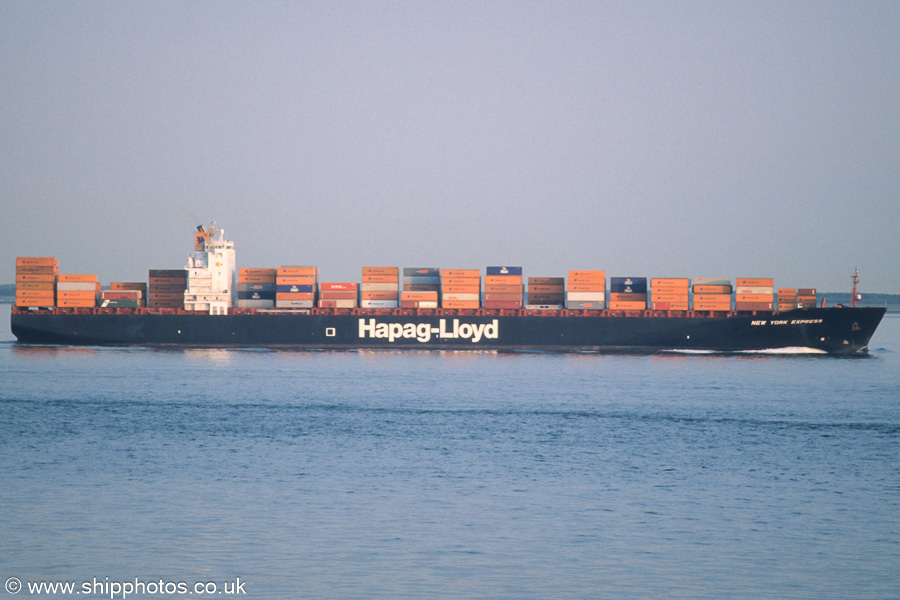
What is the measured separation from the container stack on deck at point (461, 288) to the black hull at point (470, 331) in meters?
1.22

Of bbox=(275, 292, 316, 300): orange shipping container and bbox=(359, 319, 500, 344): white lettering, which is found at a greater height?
bbox=(275, 292, 316, 300): orange shipping container

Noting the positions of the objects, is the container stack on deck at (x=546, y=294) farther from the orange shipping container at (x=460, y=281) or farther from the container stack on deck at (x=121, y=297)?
the container stack on deck at (x=121, y=297)

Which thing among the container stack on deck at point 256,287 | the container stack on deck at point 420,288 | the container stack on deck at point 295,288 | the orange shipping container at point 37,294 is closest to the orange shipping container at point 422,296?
the container stack on deck at point 420,288

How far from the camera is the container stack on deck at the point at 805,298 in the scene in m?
56.7

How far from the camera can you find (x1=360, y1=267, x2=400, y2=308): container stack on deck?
5769 centimetres

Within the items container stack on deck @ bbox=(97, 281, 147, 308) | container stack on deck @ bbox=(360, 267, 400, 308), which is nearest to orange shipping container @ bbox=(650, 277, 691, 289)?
container stack on deck @ bbox=(360, 267, 400, 308)

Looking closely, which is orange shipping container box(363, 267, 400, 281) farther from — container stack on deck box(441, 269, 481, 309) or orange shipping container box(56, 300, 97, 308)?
orange shipping container box(56, 300, 97, 308)

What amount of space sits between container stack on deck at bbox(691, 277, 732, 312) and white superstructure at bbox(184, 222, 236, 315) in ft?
113

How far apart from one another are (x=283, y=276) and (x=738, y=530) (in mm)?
45330

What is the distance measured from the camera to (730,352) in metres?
56.5

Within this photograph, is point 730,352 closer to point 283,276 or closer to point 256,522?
point 283,276

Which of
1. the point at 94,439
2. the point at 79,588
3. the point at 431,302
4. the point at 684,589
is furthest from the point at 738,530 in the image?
the point at 431,302

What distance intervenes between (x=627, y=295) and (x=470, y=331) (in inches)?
458

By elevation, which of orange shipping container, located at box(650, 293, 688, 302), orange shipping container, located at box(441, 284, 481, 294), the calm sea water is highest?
orange shipping container, located at box(441, 284, 481, 294)
